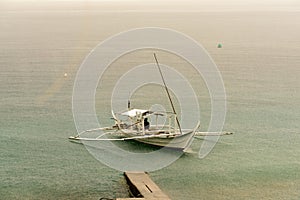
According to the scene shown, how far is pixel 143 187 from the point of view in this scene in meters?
18.5

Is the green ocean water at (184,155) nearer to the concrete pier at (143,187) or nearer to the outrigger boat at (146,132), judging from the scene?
the concrete pier at (143,187)

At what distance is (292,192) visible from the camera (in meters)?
19.4

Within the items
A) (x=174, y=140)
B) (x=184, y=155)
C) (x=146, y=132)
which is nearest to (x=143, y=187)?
(x=184, y=155)

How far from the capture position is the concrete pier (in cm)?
1761

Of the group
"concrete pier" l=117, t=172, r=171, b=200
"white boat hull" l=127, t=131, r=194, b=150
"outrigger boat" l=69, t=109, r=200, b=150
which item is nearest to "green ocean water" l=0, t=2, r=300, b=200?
"concrete pier" l=117, t=172, r=171, b=200

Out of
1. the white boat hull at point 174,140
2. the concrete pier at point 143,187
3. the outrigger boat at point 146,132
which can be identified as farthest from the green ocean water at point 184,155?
the outrigger boat at point 146,132

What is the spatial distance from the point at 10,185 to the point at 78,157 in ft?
13.4

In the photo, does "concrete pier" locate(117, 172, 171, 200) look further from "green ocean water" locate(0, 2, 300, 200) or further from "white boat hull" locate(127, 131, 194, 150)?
"white boat hull" locate(127, 131, 194, 150)

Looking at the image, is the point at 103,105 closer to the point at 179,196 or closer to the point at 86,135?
the point at 86,135

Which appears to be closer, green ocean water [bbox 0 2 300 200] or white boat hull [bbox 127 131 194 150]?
green ocean water [bbox 0 2 300 200]

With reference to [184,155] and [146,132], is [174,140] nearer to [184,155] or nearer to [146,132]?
[184,155]

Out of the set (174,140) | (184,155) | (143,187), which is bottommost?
(143,187)

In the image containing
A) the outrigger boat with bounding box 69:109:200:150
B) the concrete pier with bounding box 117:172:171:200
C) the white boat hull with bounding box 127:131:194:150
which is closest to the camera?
the concrete pier with bounding box 117:172:171:200

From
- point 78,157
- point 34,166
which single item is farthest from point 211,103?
point 34,166
